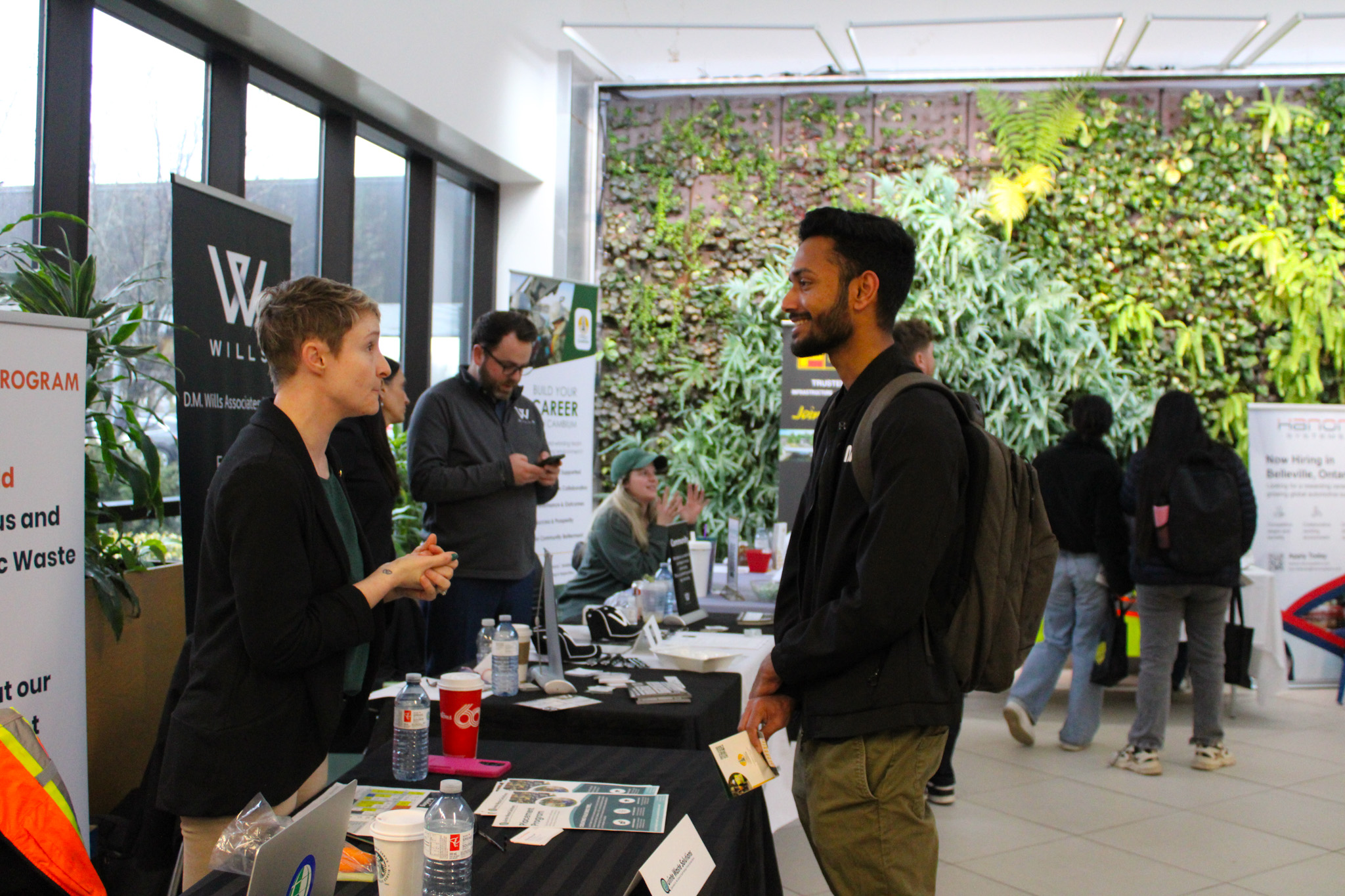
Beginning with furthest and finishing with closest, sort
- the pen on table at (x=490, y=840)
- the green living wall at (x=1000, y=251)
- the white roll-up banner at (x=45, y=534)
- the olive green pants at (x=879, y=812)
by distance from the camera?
the green living wall at (x=1000, y=251), the white roll-up banner at (x=45, y=534), the olive green pants at (x=879, y=812), the pen on table at (x=490, y=840)

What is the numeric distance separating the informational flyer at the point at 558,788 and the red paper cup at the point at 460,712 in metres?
0.13

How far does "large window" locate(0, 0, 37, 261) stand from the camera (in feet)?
10.8

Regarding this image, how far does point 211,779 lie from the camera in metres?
1.54

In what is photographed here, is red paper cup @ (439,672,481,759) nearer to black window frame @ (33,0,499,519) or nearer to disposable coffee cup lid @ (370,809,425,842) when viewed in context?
disposable coffee cup lid @ (370,809,425,842)

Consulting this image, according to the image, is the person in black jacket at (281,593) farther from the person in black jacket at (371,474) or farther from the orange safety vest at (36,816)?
the person in black jacket at (371,474)

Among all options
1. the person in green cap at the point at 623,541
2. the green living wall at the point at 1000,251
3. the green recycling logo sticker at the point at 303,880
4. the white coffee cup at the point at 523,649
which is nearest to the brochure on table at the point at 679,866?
the green recycling logo sticker at the point at 303,880

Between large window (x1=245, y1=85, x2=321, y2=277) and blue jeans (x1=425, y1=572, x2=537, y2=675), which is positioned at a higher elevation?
large window (x1=245, y1=85, x2=321, y2=277)

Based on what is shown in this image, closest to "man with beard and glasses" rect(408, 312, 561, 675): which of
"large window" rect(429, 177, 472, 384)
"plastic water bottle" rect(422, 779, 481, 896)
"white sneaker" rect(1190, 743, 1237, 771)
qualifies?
"plastic water bottle" rect(422, 779, 481, 896)

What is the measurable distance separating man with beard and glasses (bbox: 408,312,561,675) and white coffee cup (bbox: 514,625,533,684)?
2.65 ft

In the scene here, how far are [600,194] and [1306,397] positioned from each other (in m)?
4.77

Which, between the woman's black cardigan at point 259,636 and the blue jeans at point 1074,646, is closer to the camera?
the woman's black cardigan at point 259,636

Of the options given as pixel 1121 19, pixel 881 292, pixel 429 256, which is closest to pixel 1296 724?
pixel 1121 19

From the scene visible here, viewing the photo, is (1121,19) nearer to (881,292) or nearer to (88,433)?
(881,292)

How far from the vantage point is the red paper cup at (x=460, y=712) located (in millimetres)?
1865
